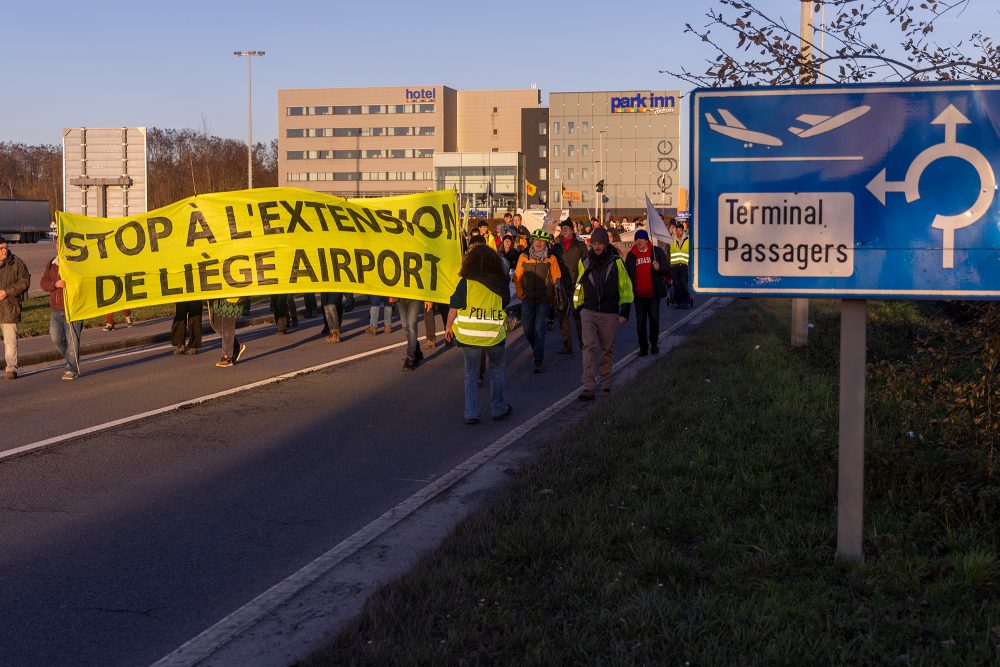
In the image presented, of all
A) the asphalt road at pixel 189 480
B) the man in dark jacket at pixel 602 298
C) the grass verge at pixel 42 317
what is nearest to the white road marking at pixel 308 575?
the asphalt road at pixel 189 480

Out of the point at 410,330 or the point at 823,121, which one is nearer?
the point at 823,121

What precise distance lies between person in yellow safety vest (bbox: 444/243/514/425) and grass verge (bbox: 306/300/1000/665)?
2043 mm

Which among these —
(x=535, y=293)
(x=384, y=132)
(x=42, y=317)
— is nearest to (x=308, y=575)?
(x=535, y=293)

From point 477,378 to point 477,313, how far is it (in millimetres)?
666

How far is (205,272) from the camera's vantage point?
12891mm

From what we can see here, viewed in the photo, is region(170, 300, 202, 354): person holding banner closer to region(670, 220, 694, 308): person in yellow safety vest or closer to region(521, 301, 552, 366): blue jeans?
region(521, 301, 552, 366): blue jeans

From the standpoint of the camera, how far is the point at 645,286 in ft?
51.4

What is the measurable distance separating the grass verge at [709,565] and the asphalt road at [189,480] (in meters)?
1.12

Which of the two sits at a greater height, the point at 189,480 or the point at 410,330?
the point at 410,330

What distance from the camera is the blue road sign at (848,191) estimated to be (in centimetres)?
533

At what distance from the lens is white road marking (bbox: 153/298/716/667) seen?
15.9 ft

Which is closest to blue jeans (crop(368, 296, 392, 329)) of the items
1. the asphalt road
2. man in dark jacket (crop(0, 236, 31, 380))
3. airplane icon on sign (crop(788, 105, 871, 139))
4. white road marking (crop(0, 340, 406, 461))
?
white road marking (crop(0, 340, 406, 461))

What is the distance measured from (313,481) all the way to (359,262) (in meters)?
5.27

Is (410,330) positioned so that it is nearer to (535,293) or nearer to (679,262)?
(535,293)
